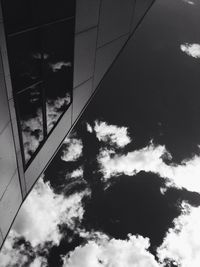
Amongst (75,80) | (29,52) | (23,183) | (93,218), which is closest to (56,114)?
(75,80)

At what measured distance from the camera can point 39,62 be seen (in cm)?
845

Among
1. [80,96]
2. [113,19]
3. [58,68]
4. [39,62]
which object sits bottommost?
[80,96]

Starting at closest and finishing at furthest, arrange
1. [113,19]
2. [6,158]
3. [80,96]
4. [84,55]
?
[6,158]
[84,55]
[113,19]
[80,96]

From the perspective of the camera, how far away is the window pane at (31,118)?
28.7ft

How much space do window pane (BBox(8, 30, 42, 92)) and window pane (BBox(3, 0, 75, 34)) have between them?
238 mm

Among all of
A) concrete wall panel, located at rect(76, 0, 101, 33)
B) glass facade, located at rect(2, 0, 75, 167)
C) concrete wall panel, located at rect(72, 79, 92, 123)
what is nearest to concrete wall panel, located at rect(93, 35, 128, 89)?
concrete wall panel, located at rect(72, 79, 92, 123)

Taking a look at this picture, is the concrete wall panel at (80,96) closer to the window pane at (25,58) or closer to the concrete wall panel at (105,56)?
the concrete wall panel at (105,56)

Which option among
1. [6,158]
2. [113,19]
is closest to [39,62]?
[6,158]

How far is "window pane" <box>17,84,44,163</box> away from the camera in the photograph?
8.76 meters

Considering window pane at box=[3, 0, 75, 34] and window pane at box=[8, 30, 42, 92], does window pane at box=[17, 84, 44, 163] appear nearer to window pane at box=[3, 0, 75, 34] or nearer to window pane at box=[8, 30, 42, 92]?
window pane at box=[8, 30, 42, 92]

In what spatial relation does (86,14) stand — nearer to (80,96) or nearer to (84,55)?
(84,55)

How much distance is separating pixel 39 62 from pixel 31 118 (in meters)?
1.82

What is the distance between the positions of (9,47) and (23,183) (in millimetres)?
5285

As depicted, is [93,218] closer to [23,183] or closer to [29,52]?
[23,183]
